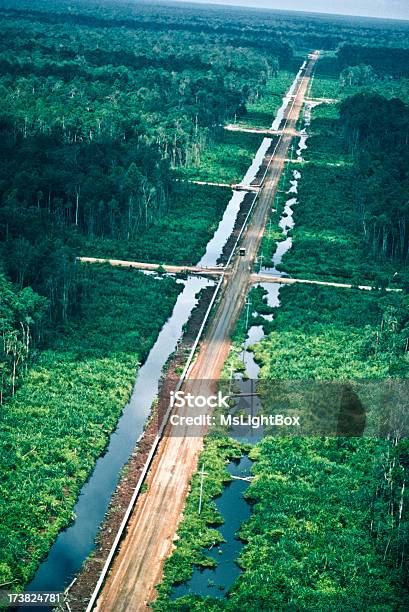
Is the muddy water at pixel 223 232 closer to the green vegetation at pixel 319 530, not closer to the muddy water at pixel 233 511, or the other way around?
the muddy water at pixel 233 511

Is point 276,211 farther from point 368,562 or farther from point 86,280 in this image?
point 368,562

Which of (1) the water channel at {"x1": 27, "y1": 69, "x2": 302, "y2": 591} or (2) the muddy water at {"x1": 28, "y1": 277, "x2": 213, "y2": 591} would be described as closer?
(2) the muddy water at {"x1": 28, "y1": 277, "x2": 213, "y2": 591}

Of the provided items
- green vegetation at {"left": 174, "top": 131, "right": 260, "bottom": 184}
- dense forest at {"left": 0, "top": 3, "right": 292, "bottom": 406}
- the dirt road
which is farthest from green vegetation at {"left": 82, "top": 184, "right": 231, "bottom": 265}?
the dirt road

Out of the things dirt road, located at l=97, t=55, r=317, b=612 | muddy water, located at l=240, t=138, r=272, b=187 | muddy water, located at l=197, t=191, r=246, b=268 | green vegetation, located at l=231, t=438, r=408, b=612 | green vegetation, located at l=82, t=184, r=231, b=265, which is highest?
muddy water, located at l=240, t=138, r=272, b=187

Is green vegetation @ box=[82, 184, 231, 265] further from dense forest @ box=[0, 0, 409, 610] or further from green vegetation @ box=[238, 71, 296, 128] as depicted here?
green vegetation @ box=[238, 71, 296, 128]

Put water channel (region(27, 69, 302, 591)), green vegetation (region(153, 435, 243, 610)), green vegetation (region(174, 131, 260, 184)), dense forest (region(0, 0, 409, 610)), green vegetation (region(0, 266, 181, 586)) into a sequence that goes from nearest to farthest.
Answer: green vegetation (region(153, 435, 243, 610)), water channel (region(27, 69, 302, 591)), dense forest (region(0, 0, 409, 610)), green vegetation (region(0, 266, 181, 586)), green vegetation (region(174, 131, 260, 184))

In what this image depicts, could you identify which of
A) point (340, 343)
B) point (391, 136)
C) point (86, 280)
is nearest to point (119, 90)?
point (391, 136)
